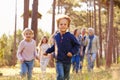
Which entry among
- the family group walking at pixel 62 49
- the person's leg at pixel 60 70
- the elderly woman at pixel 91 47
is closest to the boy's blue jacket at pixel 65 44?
the family group walking at pixel 62 49

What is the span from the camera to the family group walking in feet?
27.5

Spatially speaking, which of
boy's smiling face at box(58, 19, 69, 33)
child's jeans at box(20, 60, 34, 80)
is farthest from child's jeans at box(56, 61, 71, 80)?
child's jeans at box(20, 60, 34, 80)

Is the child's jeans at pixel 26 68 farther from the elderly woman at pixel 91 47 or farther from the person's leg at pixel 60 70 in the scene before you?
the elderly woman at pixel 91 47

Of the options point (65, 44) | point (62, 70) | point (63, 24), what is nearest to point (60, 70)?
point (62, 70)

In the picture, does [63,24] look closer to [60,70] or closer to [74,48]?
[74,48]

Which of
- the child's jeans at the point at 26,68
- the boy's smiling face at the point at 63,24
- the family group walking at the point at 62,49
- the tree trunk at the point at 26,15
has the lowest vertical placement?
the child's jeans at the point at 26,68

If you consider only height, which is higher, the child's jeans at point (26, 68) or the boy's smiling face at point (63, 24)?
the boy's smiling face at point (63, 24)

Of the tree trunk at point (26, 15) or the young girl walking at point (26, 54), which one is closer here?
the young girl walking at point (26, 54)

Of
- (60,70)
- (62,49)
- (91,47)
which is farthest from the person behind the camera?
(91,47)

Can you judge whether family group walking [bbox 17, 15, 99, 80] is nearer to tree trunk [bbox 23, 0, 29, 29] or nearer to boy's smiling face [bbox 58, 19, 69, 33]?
boy's smiling face [bbox 58, 19, 69, 33]

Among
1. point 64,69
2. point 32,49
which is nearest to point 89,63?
point 32,49

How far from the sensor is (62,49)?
846 cm

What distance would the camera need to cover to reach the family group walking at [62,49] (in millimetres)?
8386

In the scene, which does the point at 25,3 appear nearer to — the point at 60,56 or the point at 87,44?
the point at 87,44
